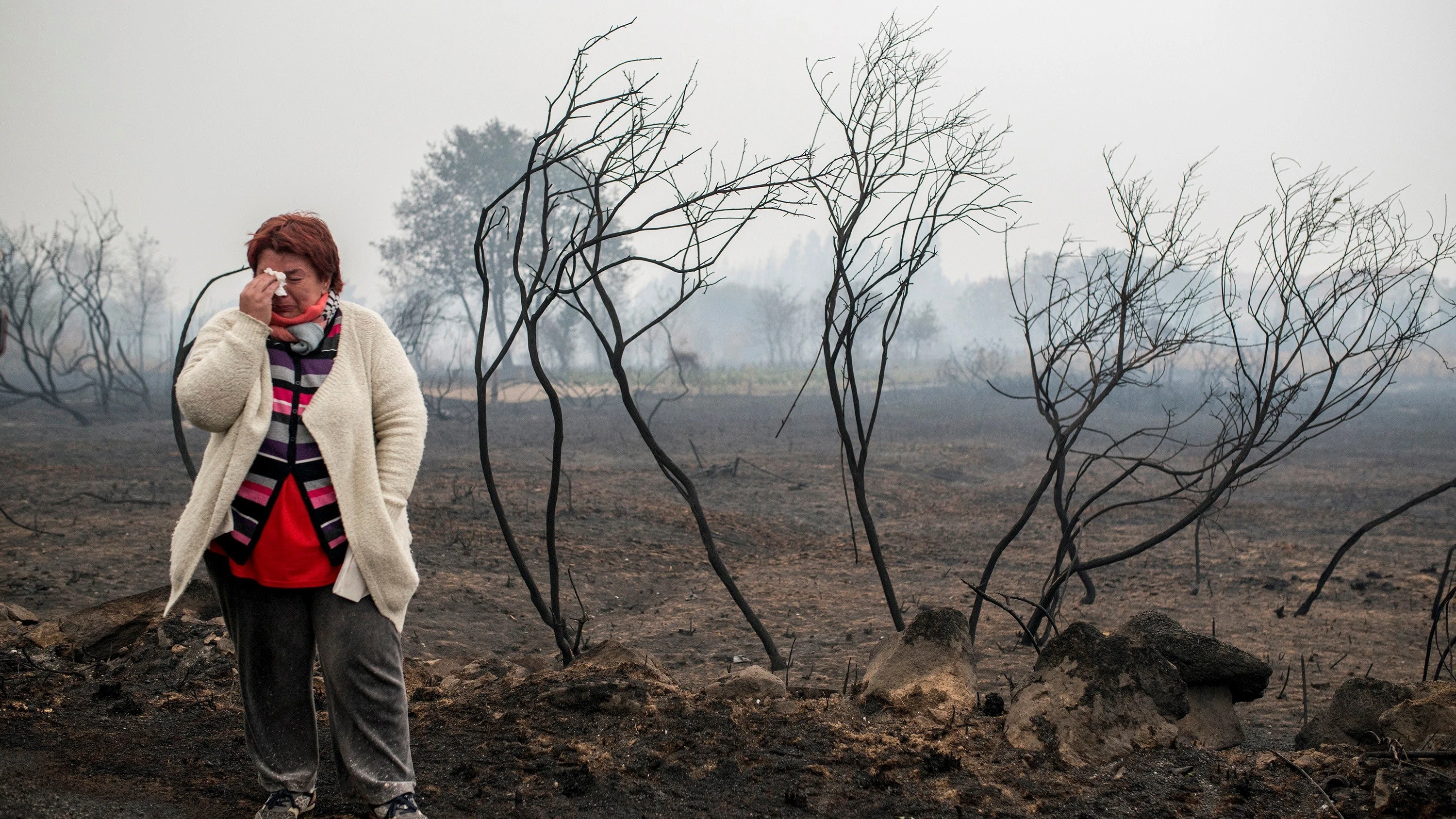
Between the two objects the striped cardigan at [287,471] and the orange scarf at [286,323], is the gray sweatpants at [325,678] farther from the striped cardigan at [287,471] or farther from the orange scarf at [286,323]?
the orange scarf at [286,323]

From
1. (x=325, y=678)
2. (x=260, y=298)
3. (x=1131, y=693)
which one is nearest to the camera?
(x=260, y=298)

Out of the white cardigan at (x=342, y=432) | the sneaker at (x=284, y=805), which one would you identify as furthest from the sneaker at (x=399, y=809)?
the white cardigan at (x=342, y=432)

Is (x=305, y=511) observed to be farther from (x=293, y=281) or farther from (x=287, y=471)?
(x=293, y=281)

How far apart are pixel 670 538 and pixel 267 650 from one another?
6303 millimetres

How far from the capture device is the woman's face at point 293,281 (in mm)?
2078

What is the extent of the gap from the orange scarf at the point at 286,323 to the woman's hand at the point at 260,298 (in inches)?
0.9

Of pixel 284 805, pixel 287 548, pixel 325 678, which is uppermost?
pixel 287 548

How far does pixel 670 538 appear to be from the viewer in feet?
27.5

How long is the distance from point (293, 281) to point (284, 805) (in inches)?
48.7

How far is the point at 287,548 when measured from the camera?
2008 millimetres

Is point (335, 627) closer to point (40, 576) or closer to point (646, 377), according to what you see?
point (40, 576)

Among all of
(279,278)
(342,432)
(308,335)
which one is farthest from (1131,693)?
(279,278)

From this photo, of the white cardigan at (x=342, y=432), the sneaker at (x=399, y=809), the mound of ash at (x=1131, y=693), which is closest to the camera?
the white cardigan at (x=342, y=432)

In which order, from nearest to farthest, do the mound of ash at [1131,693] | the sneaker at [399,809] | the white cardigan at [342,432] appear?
the white cardigan at [342,432], the sneaker at [399,809], the mound of ash at [1131,693]
